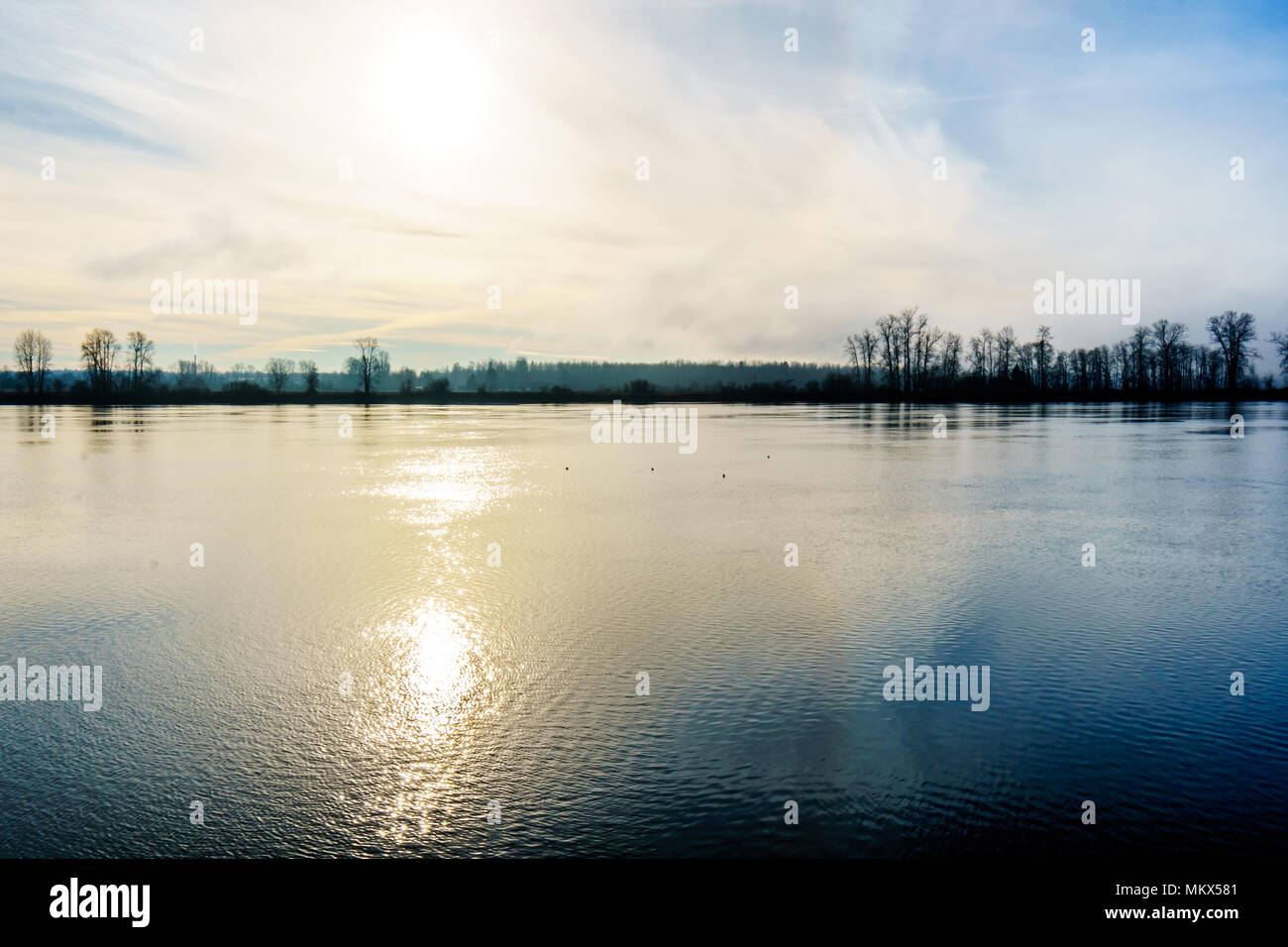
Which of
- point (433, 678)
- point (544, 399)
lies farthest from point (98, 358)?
point (433, 678)

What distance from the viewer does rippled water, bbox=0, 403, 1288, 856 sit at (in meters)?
4.91

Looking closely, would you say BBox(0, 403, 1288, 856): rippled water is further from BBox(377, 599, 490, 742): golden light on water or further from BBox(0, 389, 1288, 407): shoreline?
BBox(0, 389, 1288, 407): shoreline

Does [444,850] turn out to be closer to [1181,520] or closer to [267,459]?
[1181,520]

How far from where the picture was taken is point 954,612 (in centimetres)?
916

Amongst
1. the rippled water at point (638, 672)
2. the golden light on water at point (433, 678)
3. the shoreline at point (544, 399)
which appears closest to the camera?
the rippled water at point (638, 672)

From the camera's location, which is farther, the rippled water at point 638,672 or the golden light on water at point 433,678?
the golden light on water at point 433,678

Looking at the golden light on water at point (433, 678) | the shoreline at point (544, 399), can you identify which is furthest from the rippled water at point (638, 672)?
the shoreline at point (544, 399)

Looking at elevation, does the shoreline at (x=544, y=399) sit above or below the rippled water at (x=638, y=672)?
above

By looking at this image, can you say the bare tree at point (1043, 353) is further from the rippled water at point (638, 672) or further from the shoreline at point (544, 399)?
the rippled water at point (638, 672)

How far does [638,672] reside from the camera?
24.0ft

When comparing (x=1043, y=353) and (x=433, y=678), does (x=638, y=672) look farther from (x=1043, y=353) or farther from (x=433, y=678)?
(x=1043, y=353)

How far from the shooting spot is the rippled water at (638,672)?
4.91m

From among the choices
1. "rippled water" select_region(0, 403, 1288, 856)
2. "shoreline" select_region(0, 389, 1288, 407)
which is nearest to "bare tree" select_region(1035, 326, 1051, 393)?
"shoreline" select_region(0, 389, 1288, 407)

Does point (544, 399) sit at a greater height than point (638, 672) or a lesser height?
greater
